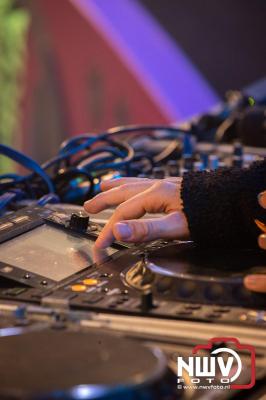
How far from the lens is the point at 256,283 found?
783 millimetres

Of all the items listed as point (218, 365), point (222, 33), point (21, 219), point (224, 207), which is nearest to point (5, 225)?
point (21, 219)

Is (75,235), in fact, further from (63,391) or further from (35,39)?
(35,39)

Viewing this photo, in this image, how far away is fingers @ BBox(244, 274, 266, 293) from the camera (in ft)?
2.56

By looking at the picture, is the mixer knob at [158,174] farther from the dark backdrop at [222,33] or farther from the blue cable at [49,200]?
the dark backdrop at [222,33]

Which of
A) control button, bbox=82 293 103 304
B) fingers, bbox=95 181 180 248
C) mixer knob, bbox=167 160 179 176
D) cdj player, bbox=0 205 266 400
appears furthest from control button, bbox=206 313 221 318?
mixer knob, bbox=167 160 179 176

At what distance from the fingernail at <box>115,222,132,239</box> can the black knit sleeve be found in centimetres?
7

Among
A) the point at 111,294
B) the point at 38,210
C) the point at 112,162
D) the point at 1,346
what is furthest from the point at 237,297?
the point at 112,162

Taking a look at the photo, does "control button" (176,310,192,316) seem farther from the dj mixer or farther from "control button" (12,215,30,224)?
"control button" (12,215,30,224)

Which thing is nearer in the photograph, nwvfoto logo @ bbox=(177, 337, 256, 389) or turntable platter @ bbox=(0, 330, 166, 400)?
turntable platter @ bbox=(0, 330, 166, 400)

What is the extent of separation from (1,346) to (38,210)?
1.40ft

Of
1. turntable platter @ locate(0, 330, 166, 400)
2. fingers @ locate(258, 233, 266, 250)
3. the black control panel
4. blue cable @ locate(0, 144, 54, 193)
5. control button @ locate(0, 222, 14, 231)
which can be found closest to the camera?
turntable platter @ locate(0, 330, 166, 400)

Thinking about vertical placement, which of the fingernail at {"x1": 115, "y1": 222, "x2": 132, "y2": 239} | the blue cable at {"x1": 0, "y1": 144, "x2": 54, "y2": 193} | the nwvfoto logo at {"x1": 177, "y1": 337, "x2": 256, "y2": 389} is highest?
the blue cable at {"x1": 0, "y1": 144, "x2": 54, "y2": 193}

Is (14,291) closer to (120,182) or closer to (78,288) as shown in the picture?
(78,288)

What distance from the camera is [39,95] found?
18.1 ft
